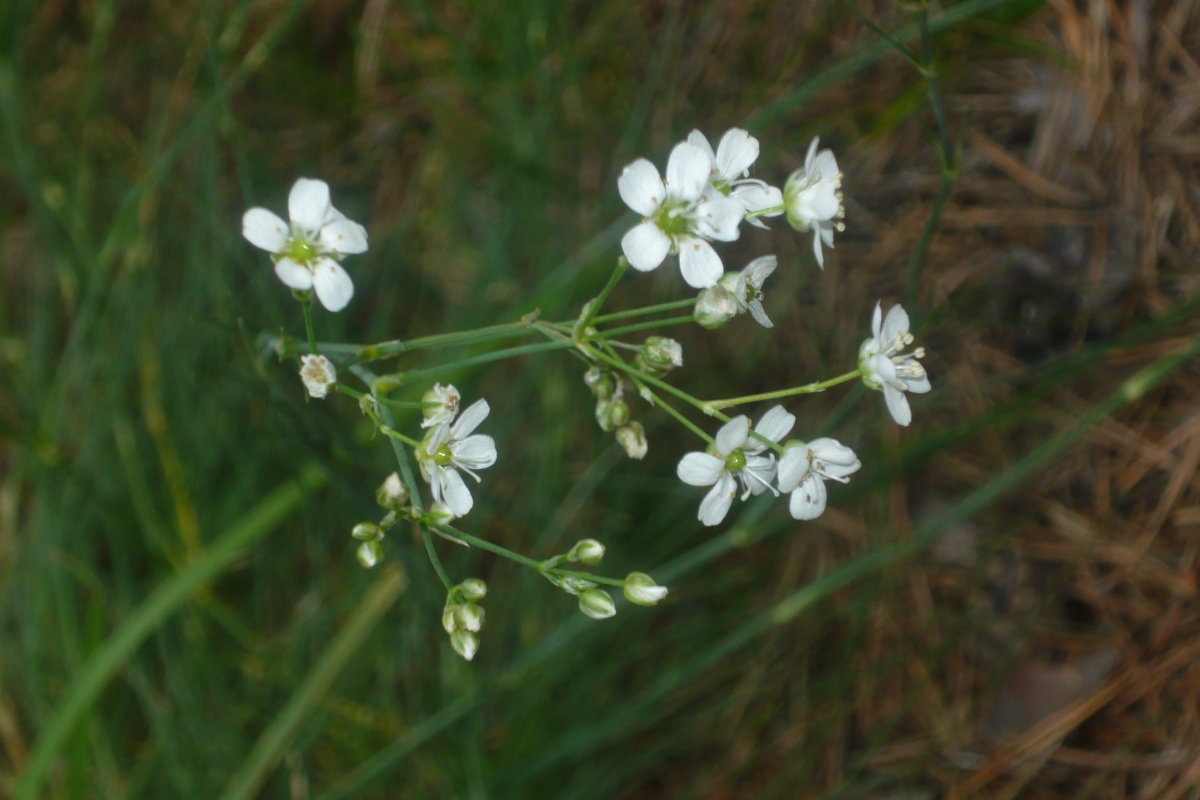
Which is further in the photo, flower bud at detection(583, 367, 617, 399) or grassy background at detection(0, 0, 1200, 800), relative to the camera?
grassy background at detection(0, 0, 1200, 800)

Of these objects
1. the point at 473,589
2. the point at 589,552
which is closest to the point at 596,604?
the point at 589,552

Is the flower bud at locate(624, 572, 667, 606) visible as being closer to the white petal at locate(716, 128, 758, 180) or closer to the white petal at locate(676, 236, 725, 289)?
the white petal at locate(676, 236, 725, 289)

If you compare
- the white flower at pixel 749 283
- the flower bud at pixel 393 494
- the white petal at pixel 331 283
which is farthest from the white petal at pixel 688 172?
the flower bud at pixel 393 494

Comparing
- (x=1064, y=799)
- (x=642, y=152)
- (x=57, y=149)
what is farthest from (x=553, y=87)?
(x=1064, y=799)

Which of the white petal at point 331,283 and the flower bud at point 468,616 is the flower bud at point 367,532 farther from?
the white petal at point 331,283

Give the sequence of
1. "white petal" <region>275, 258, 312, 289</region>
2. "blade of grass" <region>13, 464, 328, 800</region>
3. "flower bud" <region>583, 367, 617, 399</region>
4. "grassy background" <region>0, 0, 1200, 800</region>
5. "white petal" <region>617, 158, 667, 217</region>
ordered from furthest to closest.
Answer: "grassy background" <region>0, 0, 1200, 800</region> → "blade of grass" <region>13, 464, 328, 800</region> → "flower bud" <region>583, 367, 617, 399</region> → "white petal" <region>617, 158, 667, 217</region> → "white petal" <region>275, 258, 312, 289</region>

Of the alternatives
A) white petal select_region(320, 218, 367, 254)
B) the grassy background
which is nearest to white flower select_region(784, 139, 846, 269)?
white petal select_region(320, 218, 367, 254)
